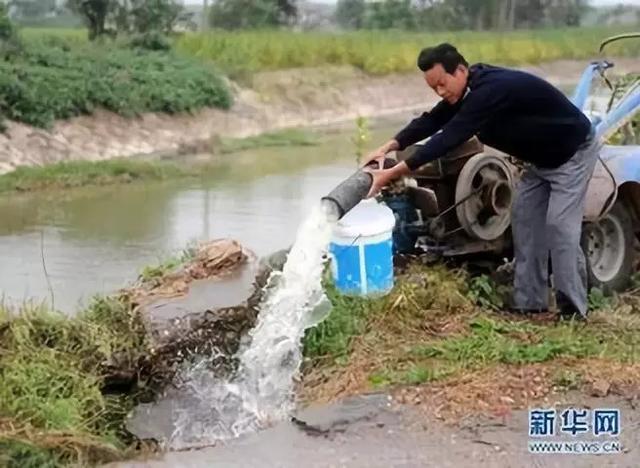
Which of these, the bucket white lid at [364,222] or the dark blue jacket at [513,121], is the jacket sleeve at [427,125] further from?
the bucket white lid at [364,222]

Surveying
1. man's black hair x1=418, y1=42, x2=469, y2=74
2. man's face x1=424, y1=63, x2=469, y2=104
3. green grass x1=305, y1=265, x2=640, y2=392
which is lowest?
green grass x1=305, y1=265, x2=640, y2=392

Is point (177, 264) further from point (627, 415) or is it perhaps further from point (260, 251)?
point (260, 251)

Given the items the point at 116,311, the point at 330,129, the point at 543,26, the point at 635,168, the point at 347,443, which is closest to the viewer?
the point at 347,443

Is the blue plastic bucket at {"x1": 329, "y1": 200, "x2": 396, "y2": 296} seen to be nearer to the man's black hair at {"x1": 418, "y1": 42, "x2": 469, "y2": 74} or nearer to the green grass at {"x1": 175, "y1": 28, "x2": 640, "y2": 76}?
the man's black hair at {"x1": 418, "y1": 42, "x2": 469, "y2": 74}

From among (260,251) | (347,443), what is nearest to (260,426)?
(347,443)

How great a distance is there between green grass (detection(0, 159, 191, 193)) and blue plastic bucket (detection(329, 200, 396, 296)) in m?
10.8

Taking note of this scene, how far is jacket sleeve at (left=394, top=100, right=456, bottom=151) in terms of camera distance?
245 inches

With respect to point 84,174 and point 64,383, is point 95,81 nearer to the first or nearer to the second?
point 84,174

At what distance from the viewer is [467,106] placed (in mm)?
5730

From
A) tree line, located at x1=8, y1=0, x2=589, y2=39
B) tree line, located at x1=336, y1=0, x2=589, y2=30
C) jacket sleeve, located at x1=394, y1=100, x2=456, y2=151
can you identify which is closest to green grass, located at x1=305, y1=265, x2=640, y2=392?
jacket sleeve, located at x1=394, y1=100, x2=456, y2=151

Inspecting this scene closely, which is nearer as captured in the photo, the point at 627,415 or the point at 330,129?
the point at 627,415

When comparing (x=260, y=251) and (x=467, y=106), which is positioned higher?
(x=467, y=106)

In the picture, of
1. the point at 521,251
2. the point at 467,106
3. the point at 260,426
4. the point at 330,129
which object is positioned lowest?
the point at 330,129

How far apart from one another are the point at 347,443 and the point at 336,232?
1521 mm
